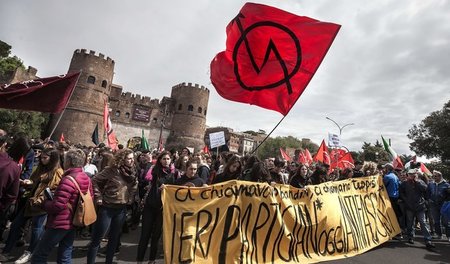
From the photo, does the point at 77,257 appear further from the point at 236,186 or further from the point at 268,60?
the point at 268,60

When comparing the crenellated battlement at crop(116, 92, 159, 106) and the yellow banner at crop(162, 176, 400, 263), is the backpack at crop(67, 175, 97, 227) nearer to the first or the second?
the yellow banner at crop(162, 176, 400, 263)

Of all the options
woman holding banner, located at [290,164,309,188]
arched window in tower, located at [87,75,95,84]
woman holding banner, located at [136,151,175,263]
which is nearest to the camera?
woman holding banner, located at [136,151,175,263]

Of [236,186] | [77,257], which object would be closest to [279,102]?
[236,186]

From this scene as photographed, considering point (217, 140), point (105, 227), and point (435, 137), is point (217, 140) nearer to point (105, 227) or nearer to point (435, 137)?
point (105, 227)

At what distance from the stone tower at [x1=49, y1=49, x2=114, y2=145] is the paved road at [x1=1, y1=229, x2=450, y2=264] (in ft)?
111

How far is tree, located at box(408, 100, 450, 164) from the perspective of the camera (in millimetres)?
34906

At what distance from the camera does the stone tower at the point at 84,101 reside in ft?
122

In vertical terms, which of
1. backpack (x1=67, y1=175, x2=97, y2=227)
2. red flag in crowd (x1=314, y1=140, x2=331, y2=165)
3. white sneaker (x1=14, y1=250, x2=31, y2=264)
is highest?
red flag in crowd (x1=314, y1=140, x2=331, y2=165)

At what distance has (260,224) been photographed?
16.3 feet

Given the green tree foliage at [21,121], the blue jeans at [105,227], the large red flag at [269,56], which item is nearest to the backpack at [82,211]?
the blue jeans at [105,227]

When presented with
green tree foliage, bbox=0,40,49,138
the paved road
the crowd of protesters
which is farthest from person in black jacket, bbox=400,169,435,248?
green tree foliage, bbox=0,40,49,138

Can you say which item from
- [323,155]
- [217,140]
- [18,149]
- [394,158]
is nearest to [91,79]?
[217,140]

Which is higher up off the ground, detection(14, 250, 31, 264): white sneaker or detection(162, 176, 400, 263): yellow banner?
detection(162, 176, 400, 263): yellow banner

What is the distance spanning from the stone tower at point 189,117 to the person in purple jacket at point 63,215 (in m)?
43.5
